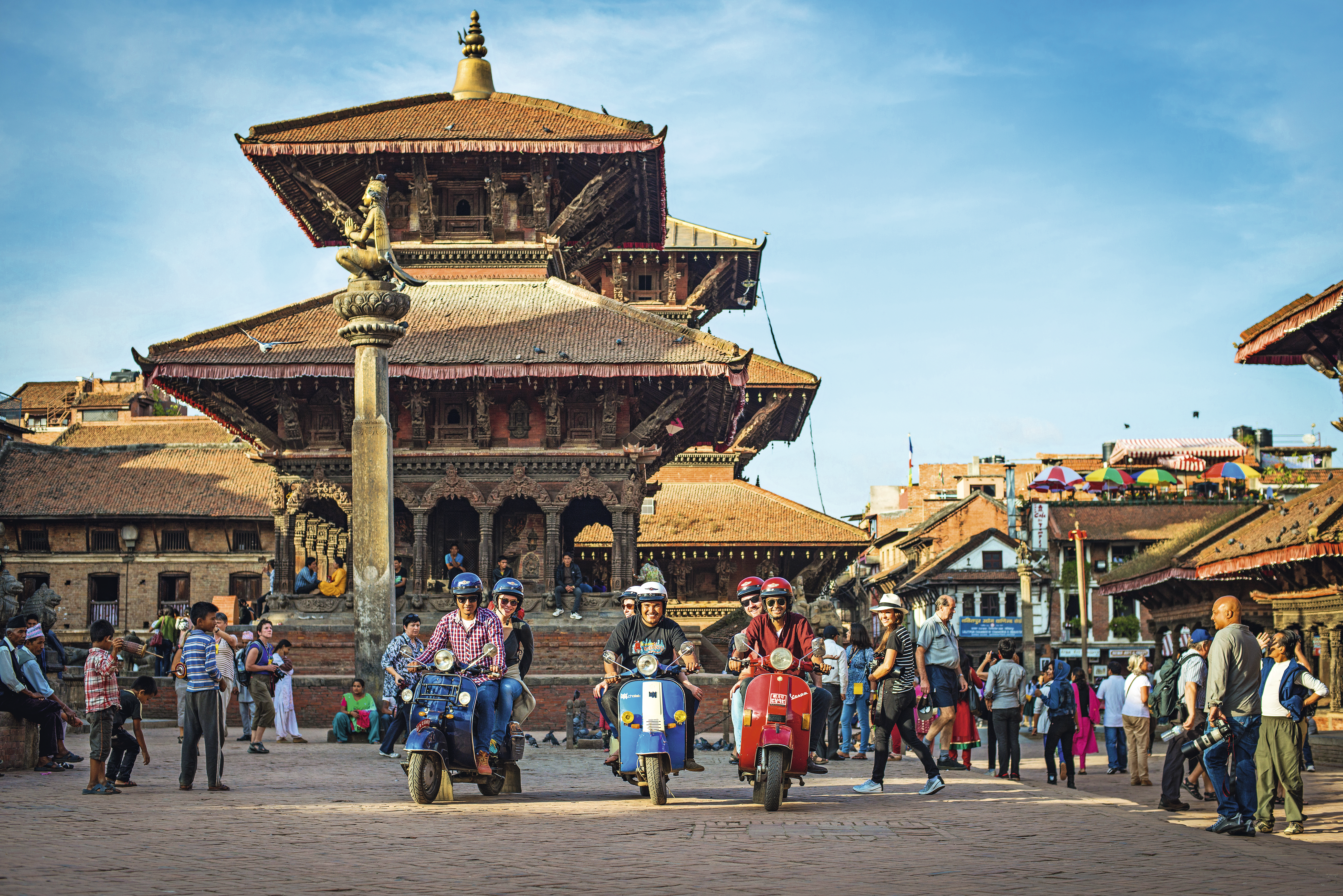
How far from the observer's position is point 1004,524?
71.6 m

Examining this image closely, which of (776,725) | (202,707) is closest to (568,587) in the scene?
(202,707)

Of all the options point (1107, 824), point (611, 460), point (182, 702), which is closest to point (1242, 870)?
point (1107, 824)

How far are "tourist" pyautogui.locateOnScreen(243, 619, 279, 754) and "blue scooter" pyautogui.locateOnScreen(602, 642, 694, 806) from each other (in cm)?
852

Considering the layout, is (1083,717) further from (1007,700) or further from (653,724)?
(653,724)

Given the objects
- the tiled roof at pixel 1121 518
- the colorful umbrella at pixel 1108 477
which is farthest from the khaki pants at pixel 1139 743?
the colorful umbrella at pixel 1108 477

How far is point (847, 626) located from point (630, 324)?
A: 31.6 m

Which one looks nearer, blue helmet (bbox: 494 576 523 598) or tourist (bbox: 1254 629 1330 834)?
tourist (bbox: 1254 629 1330 834)

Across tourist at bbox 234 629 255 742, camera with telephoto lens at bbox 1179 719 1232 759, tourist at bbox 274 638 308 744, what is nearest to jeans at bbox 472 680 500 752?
camera with telephoto lens at bbox 1179 719 1232 759

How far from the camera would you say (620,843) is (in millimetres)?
8680

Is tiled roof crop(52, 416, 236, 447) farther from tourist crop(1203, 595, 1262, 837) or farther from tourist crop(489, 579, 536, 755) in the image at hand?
tourist crop(1203, 595, 1262, 837)

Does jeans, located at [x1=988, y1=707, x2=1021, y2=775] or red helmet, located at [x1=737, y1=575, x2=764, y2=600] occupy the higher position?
red helmet, located at [x1=737, y1=575, x2=764, y2=600]

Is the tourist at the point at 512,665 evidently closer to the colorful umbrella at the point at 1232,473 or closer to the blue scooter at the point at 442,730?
the blue scooter at the point at 442,730

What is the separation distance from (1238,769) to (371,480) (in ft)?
43.8

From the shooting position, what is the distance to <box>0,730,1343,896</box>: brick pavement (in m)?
7.25
